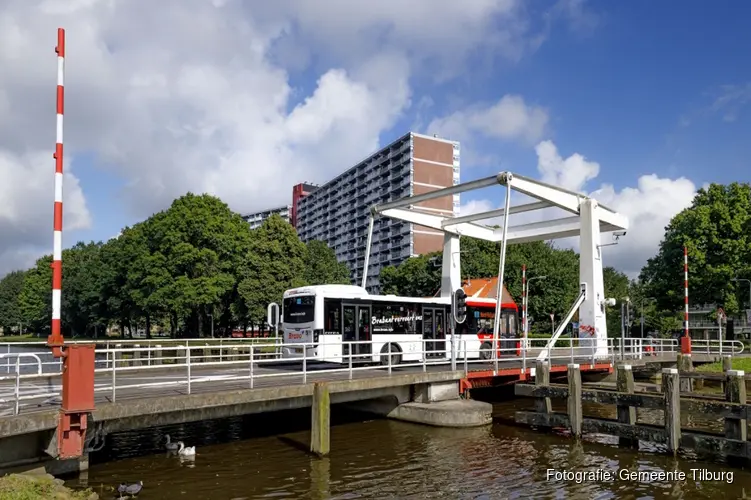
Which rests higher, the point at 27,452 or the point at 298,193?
the point at 298,193

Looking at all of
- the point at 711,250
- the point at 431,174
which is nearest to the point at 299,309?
the point at 711,250

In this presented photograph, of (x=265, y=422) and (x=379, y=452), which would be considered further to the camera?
(x=265, y=422)

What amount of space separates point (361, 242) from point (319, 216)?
2731cm

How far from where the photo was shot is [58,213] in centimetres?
1016

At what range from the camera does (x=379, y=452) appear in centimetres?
1436

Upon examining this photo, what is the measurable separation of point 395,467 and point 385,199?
117012mm

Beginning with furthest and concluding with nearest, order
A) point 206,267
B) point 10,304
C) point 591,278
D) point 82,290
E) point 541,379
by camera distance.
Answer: point 10,304 < point 82,290 < point 206,267 < point 591,278 < point 541,379

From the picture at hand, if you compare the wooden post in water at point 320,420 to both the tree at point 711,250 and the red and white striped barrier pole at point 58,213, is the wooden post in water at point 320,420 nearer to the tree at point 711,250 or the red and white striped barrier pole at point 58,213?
the red and white striped barrier pole at point 58,213

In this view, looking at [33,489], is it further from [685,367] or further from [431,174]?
[431,174]

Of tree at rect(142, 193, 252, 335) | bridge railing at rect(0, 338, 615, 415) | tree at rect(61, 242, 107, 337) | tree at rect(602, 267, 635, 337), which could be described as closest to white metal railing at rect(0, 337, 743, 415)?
bridge railing at rect(0, 338, 615, 415)

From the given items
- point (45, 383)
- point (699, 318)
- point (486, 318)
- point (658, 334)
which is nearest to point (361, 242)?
point (699, 318)

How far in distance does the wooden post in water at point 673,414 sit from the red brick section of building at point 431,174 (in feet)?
328

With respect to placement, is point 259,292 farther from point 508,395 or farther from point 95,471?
point 95,471

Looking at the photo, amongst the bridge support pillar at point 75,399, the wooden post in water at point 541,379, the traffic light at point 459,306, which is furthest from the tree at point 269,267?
the bridge support pillar at point 75,399
